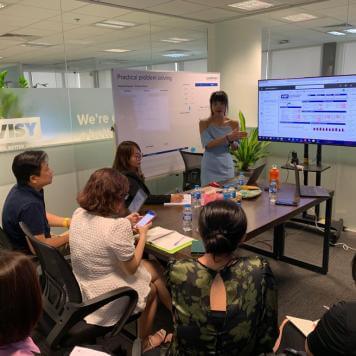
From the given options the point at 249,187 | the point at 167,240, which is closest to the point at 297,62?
the point at 249,187

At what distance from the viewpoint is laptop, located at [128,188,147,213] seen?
2379 millimetres

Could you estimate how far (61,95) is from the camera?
3732 mm

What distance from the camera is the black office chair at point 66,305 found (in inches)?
60.8

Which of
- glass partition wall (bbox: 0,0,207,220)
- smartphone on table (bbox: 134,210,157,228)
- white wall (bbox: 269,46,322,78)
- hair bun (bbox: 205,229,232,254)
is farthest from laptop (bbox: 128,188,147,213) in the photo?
white wall (bbox: 269,46,322,78)

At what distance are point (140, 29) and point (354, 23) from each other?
10.5ft

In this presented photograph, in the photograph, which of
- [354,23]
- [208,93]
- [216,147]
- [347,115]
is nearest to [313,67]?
[354,23]

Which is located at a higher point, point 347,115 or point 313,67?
point 313,67

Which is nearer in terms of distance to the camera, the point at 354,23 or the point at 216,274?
the point at 216,274

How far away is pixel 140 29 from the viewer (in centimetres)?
536

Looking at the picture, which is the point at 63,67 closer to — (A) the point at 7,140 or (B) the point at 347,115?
(A) the point at 7,140

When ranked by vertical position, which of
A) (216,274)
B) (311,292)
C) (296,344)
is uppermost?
(216,274)

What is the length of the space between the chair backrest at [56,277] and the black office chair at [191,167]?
8.29 ft

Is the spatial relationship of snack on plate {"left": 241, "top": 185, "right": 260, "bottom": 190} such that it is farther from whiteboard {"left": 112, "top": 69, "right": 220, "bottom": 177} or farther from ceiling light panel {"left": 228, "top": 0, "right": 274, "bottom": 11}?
ceiling light panel {"left": 228, "top": 0, "right": 274, "bottom": 11}

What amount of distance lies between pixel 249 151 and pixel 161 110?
4.21 feet
